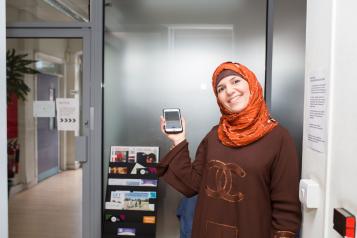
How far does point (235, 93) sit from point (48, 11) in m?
1.72

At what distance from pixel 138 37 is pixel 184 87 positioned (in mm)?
498

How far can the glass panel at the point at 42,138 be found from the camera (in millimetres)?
2385

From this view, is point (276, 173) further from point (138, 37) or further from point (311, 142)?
→ point (138, 37)

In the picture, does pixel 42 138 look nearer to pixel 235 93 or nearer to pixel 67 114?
pixel 67 114

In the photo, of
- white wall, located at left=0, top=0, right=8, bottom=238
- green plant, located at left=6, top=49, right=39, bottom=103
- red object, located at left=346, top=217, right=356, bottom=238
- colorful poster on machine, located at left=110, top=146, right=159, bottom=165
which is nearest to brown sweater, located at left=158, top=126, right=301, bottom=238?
red object, located at left=346, top=217, right=356, bottom=238

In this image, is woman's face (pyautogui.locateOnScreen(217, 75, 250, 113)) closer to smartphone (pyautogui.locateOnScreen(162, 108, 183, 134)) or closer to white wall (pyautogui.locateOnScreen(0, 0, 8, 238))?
smartphone (pyautogui.locateOnScreen(162, 108, 183, 134))

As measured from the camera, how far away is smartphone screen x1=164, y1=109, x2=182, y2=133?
1.48 m

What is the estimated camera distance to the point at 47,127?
245 centimetres

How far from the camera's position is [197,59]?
89.7 inches

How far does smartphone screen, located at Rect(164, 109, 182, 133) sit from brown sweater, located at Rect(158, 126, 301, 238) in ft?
0.73

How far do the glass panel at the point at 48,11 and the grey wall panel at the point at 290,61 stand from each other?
1384 millimetres

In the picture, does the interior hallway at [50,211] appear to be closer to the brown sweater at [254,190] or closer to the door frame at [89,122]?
the door frame at [89,122]

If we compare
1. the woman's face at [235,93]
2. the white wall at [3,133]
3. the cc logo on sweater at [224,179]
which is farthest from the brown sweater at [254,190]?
the white wall at [3,133]

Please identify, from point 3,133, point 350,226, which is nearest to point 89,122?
point 3,133
